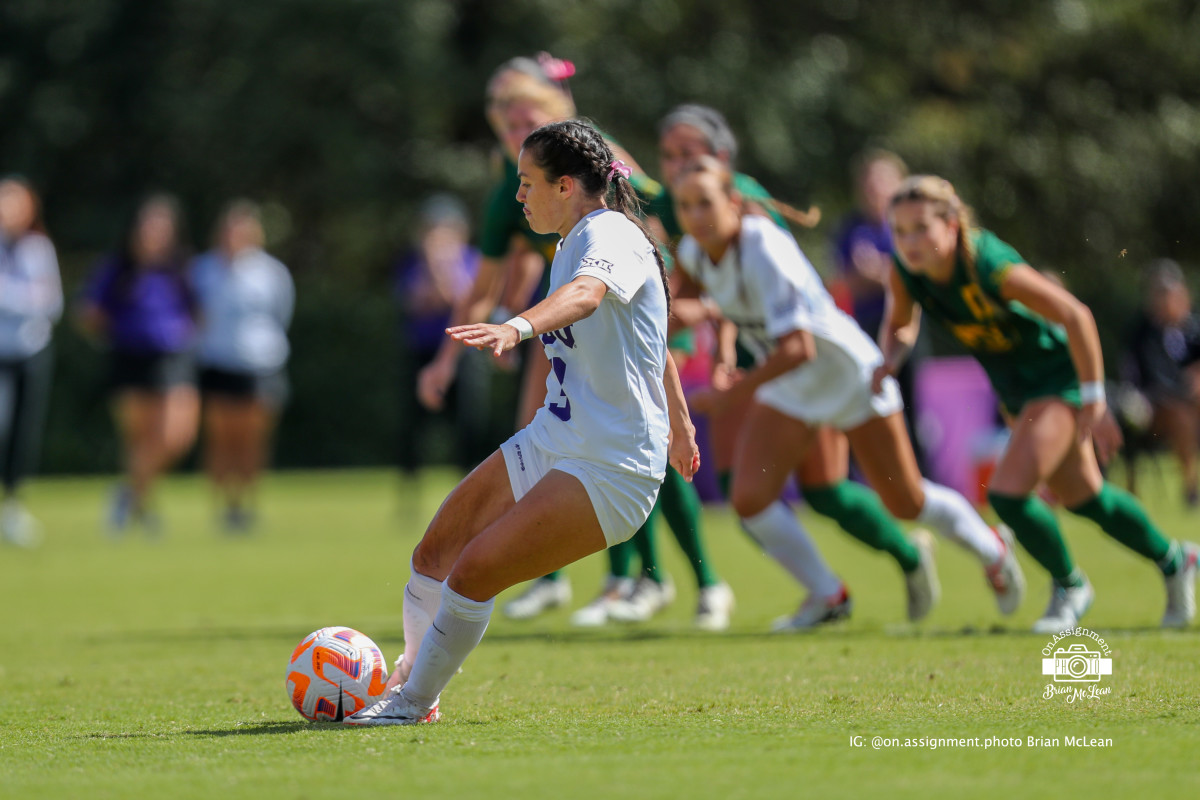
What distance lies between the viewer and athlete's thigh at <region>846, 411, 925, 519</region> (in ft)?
23.4

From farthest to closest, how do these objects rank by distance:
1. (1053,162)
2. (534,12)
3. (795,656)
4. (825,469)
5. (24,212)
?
(1053,162) → (534,12) → (24,212) → (825,469) → (795,656)

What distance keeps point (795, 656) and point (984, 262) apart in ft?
5.92

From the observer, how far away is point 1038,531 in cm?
662

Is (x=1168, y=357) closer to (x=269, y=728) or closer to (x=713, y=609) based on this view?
(x=713, y=609)

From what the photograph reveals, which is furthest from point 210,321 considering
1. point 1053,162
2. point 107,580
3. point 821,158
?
point 1053,162

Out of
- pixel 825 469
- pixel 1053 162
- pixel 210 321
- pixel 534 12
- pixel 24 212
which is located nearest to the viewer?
pixel 825 469

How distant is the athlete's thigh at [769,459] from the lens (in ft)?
23.5

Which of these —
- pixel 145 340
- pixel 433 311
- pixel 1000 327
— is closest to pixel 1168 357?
pixel 433 311

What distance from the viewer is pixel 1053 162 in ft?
84.5

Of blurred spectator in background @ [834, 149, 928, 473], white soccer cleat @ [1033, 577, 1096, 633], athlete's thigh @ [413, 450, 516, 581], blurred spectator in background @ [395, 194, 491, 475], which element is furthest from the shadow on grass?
blurred spectator in background @ [395, 194, 491, 475]

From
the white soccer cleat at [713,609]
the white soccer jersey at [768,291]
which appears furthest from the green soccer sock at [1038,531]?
the white soccer cleat at [713,609]

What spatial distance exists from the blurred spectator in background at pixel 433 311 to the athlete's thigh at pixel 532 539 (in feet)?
31.2

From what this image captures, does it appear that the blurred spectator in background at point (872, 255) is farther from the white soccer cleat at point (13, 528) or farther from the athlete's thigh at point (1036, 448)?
the white soccer cleat at point (13, 528)

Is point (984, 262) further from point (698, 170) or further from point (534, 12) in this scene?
point (534, 12)
